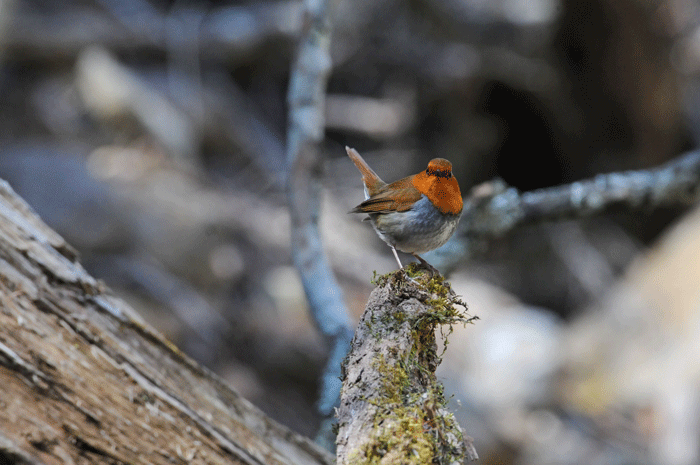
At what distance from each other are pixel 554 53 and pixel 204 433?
277 inches

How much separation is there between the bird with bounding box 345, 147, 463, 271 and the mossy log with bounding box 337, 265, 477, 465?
55 cm

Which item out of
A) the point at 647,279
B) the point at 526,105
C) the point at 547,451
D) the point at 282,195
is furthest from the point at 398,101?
the point at 547,451

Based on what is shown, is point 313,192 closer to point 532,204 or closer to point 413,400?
point 532,204

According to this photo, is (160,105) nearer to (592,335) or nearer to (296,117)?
(296,117)

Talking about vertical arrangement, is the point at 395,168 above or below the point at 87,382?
above

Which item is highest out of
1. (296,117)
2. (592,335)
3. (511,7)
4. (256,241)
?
(511,7)

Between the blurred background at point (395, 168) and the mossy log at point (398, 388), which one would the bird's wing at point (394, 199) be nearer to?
the mossy log at point (398, 388)

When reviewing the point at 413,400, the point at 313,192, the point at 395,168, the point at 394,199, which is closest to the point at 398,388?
the point at 413,400

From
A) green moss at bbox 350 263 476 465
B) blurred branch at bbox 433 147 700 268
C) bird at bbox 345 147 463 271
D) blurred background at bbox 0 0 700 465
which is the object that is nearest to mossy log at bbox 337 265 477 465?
green moss at bbox 350 263 476 465

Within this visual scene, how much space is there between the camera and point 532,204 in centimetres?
322

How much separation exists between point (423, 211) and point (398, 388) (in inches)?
41.8

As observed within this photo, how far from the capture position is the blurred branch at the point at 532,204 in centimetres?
313

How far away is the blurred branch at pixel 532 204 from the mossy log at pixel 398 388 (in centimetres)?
130

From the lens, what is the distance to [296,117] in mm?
3146
